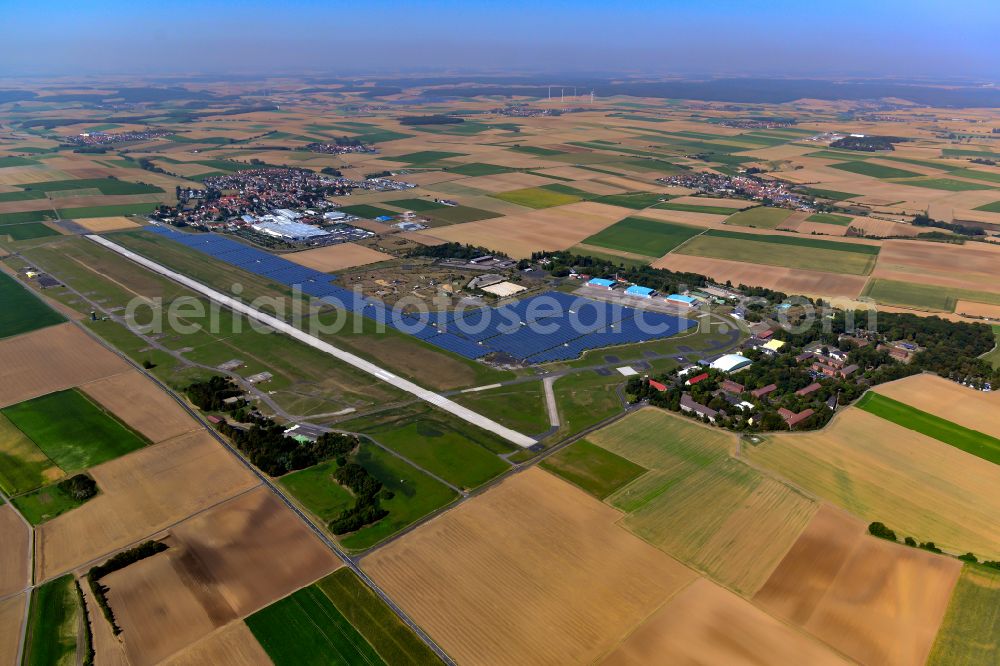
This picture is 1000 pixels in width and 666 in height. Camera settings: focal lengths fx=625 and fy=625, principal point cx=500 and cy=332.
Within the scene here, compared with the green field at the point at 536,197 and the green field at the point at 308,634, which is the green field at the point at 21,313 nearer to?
the green field at the point at 308,634

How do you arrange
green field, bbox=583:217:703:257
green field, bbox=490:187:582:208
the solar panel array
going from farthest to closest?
green field, bbox=490:187:582:208 → green field, bbox=583:217:703:257 → the solar panel array

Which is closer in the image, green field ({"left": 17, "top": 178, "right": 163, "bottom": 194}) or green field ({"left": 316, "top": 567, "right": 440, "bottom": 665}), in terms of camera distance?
green field ({"left": 316, "top": 567, "right": 440, "bottom": 665})

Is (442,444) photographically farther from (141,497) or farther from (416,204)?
(416,204)

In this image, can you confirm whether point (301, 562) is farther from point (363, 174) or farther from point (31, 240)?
point (363, 174)

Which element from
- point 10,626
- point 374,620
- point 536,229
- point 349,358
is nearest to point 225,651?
point 374,620

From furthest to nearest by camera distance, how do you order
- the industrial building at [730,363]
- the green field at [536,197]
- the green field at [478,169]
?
the green field at [478,169]
the green field at [536,197]
the industrial building at [730,363]

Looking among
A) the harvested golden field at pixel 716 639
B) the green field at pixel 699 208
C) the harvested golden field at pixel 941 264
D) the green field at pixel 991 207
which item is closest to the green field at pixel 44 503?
the harvested golden field at pixel 716 639

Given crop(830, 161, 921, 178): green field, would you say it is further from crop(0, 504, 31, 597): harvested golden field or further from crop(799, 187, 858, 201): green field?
crop(0, 504, 31, 597): harvested golden field

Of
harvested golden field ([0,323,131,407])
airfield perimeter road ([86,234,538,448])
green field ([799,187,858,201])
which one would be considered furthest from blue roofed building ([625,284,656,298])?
green field ([799,187,858,201])
